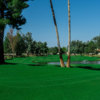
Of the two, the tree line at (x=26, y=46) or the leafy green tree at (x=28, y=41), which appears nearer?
the tree line at (x=26, y=46)

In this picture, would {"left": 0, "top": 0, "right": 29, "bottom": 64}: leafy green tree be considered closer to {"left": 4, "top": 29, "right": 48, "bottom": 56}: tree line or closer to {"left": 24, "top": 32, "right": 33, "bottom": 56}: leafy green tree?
{"left": 4, "top": 29, "right": 48, "bottom": 56}: tree line

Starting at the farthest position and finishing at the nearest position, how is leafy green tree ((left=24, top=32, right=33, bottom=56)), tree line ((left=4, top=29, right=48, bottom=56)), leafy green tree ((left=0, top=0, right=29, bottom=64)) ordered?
leafy green tree ((left=24, top=32, right=33, bottom=56)) < tree line ((left=4, top=29, right=48, bottom=56)) < leafy green tree ((left=0, top=0, right=29, bottom=64))

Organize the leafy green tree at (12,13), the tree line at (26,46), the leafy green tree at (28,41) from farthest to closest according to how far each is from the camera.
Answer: the leafy green tree at (28,41)
the tree line at (26,46)
the leafy green tree at (12,13)

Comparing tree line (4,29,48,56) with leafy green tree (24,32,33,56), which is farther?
leafy green tree (24,32,33,56)

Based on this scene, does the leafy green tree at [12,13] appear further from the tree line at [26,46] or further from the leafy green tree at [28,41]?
the leafy green tree at [28,41]

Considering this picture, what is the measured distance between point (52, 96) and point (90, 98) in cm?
93

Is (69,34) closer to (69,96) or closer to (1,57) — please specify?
(1,57)

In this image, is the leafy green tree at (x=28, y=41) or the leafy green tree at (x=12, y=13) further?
the leafy green tree at (x=28, y=41)

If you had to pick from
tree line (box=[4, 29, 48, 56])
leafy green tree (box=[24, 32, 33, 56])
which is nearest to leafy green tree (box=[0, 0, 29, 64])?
tree line (box=[4, 29, 48, 56])

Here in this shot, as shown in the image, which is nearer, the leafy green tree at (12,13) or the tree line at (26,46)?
the leafy green tree at (12,13)

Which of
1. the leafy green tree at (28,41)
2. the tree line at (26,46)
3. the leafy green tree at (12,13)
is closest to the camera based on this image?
the leafy green tree at (12,13)

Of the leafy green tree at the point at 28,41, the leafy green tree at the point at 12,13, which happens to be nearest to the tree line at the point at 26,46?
the leafy green tree at the point at 28,41

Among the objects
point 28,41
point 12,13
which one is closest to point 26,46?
point 28,41

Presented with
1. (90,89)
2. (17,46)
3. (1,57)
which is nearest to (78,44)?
(17,46)
